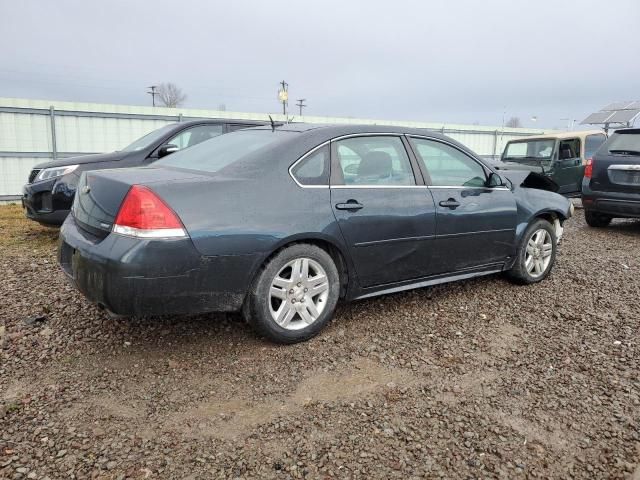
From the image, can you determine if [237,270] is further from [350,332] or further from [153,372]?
[350,332]

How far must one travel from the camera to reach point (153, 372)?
9.93ft

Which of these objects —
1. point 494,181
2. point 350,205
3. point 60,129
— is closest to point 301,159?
point 350,205

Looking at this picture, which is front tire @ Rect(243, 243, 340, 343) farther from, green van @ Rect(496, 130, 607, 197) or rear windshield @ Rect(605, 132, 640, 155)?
green van @ Rect(496, 130, 607, 197)

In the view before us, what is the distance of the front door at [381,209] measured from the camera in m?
3.52

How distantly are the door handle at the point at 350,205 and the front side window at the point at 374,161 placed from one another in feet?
0.50

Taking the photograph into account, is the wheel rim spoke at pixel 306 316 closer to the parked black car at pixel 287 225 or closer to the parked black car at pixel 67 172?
the parked black car at pixel 287 225

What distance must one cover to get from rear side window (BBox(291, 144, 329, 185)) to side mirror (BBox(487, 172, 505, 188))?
5.53 feet

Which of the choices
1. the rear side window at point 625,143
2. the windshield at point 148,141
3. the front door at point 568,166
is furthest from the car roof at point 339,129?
the front door at point 568,166

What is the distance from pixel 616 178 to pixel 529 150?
3.90m

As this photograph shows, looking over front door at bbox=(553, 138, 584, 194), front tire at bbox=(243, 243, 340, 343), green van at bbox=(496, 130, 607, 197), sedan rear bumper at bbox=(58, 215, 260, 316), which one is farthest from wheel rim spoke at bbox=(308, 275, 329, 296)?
front door at bbox=(553, 138, 584, 194)

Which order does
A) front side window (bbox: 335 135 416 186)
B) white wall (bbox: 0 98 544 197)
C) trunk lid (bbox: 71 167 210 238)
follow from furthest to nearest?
1. white wall (bbox: 0 98 544 197)
2. front side window (bbox: 335 135 416 186)
3. trunk lid (bbox: 71 167 210 238)

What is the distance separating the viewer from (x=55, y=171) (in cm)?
603

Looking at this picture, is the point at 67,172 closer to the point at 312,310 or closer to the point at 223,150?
the point at 223,150

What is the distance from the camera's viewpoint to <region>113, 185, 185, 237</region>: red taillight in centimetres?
281
